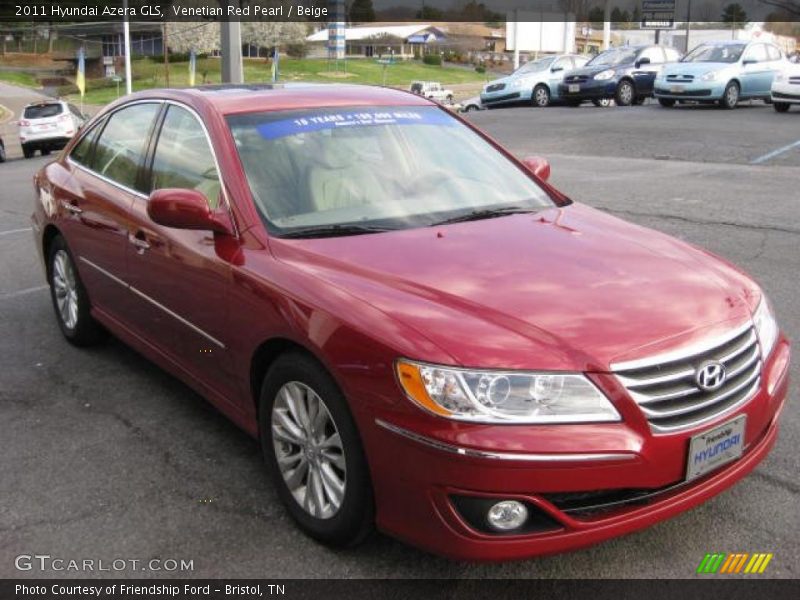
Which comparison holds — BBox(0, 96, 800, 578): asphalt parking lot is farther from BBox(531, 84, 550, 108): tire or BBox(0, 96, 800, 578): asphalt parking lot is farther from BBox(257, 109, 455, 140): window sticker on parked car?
BBox(531, 84, 550, 108): tire

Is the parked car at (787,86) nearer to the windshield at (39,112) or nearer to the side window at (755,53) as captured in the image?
the side window at (755,53)

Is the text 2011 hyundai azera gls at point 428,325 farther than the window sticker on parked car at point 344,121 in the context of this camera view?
No

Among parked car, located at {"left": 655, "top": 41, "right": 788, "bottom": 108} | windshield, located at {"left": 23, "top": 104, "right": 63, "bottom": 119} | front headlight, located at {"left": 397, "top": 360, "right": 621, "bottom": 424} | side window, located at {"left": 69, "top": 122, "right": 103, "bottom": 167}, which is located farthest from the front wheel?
front headlight, located at {"left": 397, "top": 360, "right": 621, "bottom": 424}

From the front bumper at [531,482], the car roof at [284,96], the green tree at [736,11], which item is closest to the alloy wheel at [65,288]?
the car roof at [284,96]

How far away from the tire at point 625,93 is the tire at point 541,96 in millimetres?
2115

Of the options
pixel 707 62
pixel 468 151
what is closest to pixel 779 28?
pixel 707 62

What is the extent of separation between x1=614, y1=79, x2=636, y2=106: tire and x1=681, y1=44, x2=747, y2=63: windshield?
2328mm

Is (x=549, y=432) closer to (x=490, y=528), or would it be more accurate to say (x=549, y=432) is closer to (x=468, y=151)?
(x=490, y=528)

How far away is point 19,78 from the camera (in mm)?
80062

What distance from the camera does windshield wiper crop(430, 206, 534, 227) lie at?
3.63 metres

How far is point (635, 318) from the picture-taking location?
2.75 m

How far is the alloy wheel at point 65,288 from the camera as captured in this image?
207 inches

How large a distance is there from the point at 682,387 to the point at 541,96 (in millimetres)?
23247

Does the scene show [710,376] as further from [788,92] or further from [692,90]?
[692,90]
